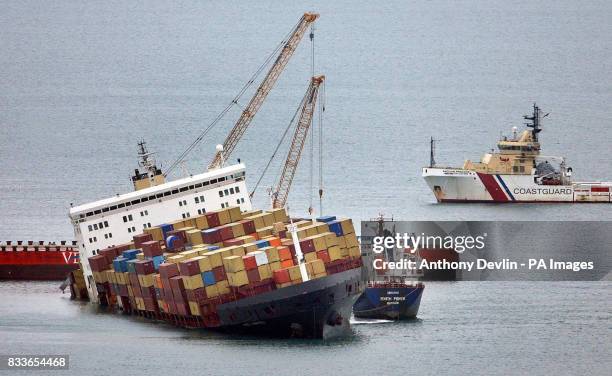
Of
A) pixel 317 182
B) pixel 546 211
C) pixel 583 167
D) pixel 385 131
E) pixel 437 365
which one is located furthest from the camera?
pixel 385 131

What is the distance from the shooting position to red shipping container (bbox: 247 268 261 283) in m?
85.1

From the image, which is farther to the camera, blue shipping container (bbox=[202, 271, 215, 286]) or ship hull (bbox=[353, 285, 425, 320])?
ship hull (bbox=[353, 285, 425, 320])

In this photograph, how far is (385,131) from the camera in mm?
197875

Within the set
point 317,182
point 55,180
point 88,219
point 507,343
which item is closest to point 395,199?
point 317,182

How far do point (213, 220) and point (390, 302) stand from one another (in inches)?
422

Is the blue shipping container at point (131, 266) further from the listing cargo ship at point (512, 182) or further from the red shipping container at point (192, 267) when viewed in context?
the listing cargo ship at point (512, 182)

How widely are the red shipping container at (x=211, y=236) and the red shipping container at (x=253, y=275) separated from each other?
720 centimetres

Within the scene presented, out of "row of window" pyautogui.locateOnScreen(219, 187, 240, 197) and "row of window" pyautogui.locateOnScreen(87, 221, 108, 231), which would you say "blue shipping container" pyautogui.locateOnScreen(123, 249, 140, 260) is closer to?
"row of window" pyautogui.locateOnScreen(87, 221, 108, 231)

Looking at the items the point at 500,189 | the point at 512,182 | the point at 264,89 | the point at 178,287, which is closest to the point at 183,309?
the point at 178,287

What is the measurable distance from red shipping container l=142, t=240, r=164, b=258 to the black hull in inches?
269

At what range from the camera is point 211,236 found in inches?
3632

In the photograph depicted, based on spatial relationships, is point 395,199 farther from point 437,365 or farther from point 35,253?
point 437,365

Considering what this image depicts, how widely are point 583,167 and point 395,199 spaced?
30857 mm

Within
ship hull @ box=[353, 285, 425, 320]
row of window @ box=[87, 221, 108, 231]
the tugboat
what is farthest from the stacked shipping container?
ship hull @ box=[353, 285, 425, 320]
